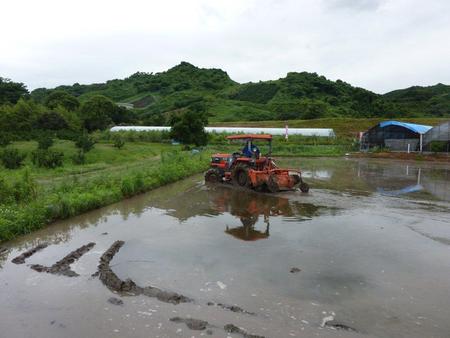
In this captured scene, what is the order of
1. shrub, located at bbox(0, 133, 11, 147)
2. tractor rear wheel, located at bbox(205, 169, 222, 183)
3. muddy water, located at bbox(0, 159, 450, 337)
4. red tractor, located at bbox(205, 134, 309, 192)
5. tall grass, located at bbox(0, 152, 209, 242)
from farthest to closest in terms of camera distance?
shrub, located at bbox(0, 133, 11, 147) → tractor rear wheel, located at bbox(205, 169, 222, 183) → red tractor, located at bbox(205, 134, 309, 192) → tall grass, located at bbox(0, 152, 209, 242) → muddy water, located at bbox(0, 159, 450, 337)

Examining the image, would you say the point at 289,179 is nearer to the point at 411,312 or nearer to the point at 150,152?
the point at 411,312

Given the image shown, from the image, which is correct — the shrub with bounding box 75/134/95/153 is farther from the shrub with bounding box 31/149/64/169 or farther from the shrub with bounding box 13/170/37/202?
the shrub with bounding box 13/170/37/202

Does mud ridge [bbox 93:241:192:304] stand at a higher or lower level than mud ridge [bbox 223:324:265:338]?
higher

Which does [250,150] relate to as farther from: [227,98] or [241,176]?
[227,98]

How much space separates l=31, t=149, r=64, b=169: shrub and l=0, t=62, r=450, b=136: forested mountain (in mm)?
21215

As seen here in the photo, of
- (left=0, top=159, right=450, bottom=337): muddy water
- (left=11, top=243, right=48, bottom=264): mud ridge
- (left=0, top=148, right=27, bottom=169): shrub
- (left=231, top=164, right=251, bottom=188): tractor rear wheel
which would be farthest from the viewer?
(left=0, top=148, right=27, bottom=169): shrub

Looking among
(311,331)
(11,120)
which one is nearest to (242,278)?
(311,331)

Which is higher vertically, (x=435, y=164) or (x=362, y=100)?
(x=362, y=100)

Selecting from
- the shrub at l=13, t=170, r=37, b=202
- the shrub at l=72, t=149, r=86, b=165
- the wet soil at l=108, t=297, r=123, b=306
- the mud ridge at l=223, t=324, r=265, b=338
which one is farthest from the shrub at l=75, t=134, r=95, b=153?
the mud ridge at l=223, t=324, r=265, b=338

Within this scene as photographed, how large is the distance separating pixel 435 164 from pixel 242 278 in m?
24.7

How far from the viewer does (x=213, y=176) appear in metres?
16.8

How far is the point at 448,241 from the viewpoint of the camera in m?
8.51

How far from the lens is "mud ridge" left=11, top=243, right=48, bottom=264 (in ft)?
24.0

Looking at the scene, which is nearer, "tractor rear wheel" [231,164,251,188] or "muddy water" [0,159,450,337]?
"muddy water" [0,159,450,337]
